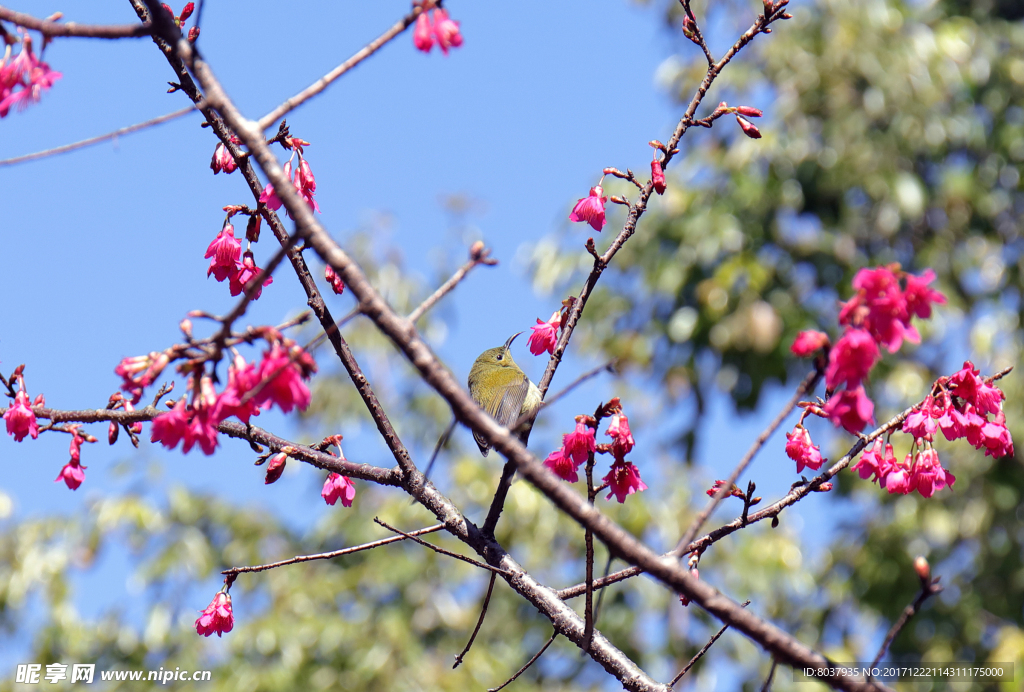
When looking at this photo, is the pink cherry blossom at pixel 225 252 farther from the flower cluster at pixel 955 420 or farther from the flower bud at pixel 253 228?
the flower cluster at pixel 955 420

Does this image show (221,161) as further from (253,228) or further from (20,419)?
(20,419)

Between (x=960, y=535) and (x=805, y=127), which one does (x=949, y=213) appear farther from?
(x=960, y=535)

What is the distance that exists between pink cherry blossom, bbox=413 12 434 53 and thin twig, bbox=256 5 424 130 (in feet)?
0.97

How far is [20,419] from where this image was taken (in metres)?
1.94

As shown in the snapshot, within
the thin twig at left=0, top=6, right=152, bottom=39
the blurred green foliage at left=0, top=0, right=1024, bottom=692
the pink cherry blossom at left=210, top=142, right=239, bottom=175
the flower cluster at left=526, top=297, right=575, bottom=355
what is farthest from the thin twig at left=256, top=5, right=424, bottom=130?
the blurred green foliage at left=0, top=0, right=1024, bottom=692

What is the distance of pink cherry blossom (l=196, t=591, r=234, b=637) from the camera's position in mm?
2330

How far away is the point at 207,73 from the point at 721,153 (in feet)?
21.8

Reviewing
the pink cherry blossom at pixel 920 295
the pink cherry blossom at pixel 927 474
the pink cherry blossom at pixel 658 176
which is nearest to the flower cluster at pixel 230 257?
the pink cherry blossom at pixel 658 176

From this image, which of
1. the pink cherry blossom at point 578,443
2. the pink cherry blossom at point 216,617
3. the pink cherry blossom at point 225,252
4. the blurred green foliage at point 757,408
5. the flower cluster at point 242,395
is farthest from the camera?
the blurred green foliage at point 757,408

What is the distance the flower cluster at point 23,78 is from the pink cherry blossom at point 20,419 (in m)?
0.67

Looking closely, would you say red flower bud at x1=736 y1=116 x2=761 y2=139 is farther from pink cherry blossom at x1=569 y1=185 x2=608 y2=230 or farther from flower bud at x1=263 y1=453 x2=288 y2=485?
flower bud at x1=263 y1=453 x2=288 y2=485

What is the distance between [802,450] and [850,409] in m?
0.69

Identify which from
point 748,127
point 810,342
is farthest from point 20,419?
point 748,127

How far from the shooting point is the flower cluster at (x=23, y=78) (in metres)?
1.62
